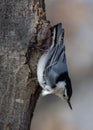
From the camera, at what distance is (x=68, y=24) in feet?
10.6

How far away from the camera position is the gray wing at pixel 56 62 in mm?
1436

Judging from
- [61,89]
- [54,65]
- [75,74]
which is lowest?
[75,74]

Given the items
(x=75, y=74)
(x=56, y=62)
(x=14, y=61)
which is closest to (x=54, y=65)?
(x=56, y=62)

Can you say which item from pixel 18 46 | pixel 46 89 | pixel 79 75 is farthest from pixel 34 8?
pixel 79 75

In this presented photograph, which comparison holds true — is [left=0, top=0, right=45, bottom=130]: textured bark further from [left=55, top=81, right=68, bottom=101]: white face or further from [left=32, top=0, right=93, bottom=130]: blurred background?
[left=32, top=0, right=93, bottom=130]: blurred background

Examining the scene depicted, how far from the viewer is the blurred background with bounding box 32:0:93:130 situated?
10.3 ft

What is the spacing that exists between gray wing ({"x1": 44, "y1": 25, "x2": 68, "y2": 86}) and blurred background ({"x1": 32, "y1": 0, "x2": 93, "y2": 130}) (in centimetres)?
159

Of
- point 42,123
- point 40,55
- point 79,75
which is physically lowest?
point 42,123

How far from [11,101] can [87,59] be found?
1.78 meters

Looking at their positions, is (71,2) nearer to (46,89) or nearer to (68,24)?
(68,24)

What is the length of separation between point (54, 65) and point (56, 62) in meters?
0.01

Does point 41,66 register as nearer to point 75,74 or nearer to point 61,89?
point 61,89

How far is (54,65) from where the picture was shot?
146 cm

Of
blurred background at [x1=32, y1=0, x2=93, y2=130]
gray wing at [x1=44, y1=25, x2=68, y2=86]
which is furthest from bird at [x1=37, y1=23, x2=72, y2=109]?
blurred background at [x1=32, y1=0, x2=93, y2=130]
